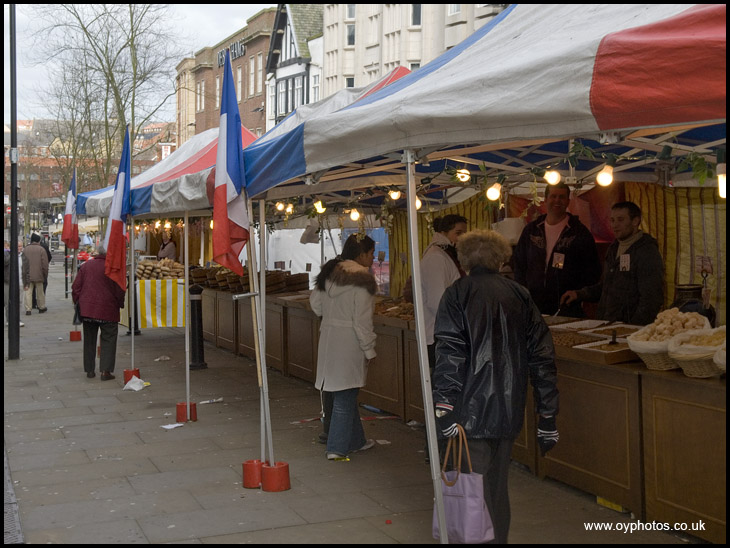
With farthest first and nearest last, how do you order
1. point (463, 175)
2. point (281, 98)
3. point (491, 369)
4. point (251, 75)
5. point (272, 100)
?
point (251, 75), point (272, 100), point (281, 98), point (463, 175), point (491, 369)

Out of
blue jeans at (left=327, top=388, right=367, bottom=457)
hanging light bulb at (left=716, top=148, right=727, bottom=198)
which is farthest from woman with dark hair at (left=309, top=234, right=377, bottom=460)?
hanging light bulb at (left=716, top=148, right=727, bottom=198)

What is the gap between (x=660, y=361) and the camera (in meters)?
5.16

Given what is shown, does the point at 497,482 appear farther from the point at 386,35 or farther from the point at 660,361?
the point at 386,35

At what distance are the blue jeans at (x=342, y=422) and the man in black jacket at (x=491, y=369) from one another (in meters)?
2.62

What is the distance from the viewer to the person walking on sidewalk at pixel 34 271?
2133cm

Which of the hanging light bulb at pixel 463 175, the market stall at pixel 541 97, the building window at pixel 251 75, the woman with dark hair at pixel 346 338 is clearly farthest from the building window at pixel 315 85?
the market stall at pixel 541 97

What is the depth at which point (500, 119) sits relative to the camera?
13.7 ft

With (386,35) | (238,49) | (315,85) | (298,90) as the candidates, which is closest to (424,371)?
(386,35)

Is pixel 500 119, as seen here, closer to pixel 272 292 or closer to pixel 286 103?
pixel 272 292

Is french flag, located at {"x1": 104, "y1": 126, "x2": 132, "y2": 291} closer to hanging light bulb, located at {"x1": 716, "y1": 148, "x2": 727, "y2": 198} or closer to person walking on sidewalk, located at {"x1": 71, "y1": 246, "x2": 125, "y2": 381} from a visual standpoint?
person walking on sidewalk, located at {"x1": 71, "y1": 246, "x2": 125, "y2": 381}

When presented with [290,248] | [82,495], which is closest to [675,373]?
[82,495]

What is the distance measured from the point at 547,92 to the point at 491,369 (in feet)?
4.96

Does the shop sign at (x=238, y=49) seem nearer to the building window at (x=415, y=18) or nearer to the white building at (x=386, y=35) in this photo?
the white building at (x=386, y=35)

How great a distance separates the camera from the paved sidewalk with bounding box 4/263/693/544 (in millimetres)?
5297
